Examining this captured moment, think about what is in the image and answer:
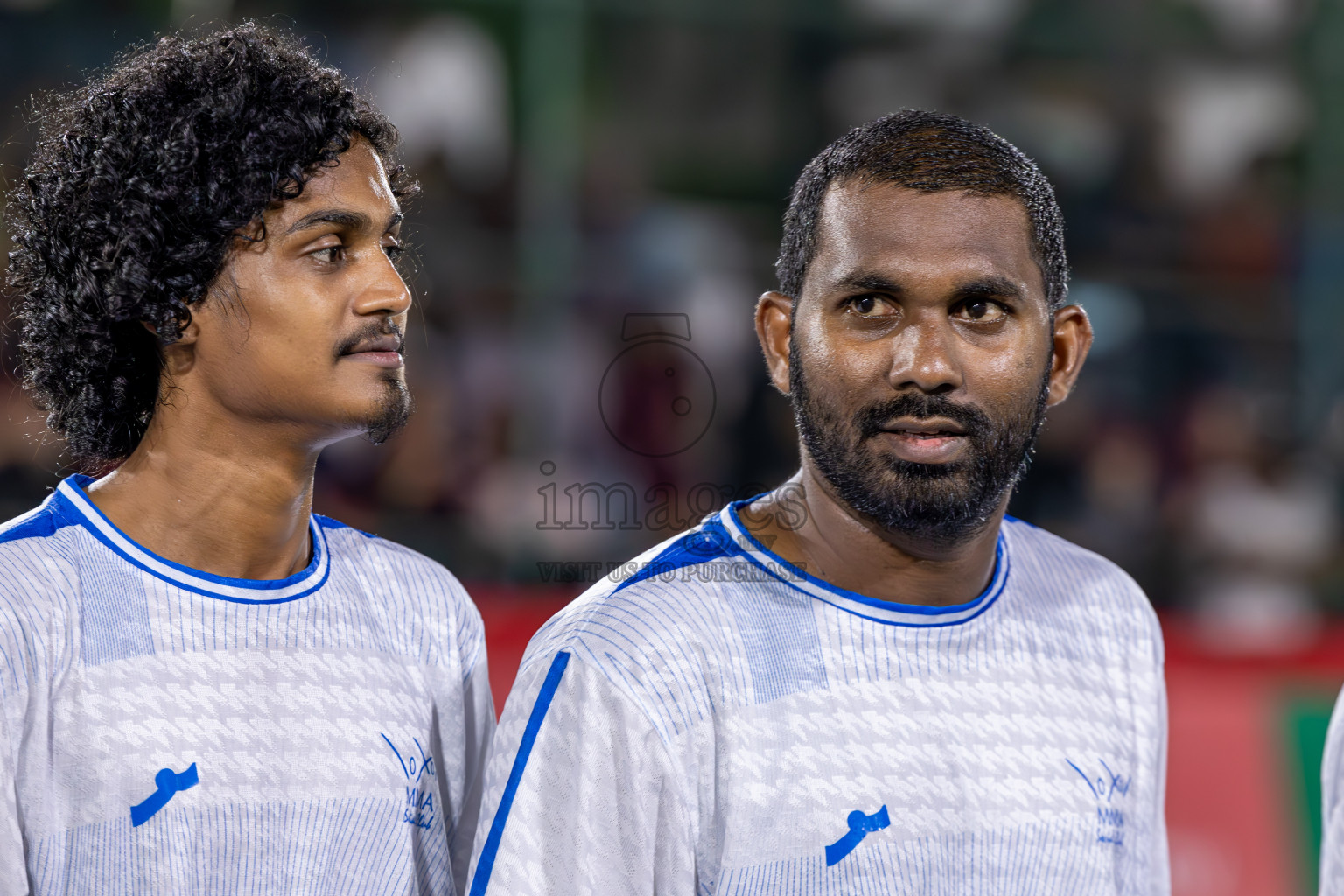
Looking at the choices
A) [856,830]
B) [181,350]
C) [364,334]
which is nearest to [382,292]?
[364,334]

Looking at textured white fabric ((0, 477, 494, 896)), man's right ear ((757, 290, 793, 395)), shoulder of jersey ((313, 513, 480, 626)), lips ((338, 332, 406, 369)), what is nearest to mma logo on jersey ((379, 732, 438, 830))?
textured white fabric ((0, 477, 494, 896))

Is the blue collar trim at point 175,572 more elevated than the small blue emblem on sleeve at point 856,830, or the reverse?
the blue collar trim at point 175,572

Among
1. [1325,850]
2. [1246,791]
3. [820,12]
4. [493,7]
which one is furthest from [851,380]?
[820,12]

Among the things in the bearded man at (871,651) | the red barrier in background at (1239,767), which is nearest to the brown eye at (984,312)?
the bearded man at (871,651)

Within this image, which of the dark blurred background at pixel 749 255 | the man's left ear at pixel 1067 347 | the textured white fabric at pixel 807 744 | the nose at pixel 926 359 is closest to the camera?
the textured white fabric at pixel 807 744

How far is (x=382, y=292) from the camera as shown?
2172mm

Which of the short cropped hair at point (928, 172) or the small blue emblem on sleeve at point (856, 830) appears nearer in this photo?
the small blue emblem on sleeve at point (856, 830)

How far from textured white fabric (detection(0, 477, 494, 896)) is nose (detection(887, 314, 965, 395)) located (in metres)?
0.91

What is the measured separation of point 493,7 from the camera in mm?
7484

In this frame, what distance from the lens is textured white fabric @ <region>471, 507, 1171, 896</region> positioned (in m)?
1.85

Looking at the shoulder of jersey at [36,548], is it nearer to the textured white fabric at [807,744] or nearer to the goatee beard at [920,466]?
the textured white fabric at [807,744]

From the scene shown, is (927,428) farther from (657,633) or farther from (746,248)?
(746,248)

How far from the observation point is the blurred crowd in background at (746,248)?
6.70 metres

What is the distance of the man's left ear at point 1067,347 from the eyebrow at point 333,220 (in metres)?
1.17
